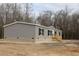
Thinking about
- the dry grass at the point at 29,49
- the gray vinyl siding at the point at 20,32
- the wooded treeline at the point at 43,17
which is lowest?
the dry grass at the point at 29,49

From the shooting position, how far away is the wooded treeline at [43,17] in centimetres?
369

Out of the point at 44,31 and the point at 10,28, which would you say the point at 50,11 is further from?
the point at 10,28

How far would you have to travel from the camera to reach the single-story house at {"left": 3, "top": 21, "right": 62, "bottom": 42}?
12.1 feet

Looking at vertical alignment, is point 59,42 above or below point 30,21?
below

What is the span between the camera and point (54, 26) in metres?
3.70

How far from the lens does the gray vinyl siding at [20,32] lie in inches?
145

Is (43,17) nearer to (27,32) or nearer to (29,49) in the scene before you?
(27,32)

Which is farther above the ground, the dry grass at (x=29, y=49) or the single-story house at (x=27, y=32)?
the single-story house at (x=27, y=32)

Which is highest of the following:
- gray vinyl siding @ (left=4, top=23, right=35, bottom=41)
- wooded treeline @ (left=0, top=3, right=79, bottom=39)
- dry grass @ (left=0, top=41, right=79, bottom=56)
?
wooded treeline @ (left=0, top=3, right=79, bottom=39)

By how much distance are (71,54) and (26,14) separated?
78cm

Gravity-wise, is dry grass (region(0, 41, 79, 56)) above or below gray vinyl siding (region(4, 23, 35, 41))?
below

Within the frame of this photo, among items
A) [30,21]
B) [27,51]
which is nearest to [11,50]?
[27,51]

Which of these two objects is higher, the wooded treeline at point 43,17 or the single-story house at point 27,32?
the wooded treeline at point 43,17

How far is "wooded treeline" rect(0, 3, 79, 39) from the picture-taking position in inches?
145
